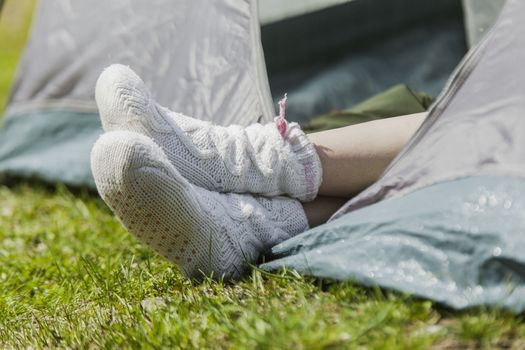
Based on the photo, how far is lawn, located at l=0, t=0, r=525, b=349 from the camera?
3.62 feet

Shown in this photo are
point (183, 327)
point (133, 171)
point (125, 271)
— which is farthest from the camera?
point (125, 271)

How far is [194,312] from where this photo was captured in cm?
131

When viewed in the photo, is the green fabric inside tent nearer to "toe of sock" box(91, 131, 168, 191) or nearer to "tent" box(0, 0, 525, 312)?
"tent" box(0, 0, 525, 312)

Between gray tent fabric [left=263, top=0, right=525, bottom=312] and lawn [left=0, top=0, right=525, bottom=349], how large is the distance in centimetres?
4

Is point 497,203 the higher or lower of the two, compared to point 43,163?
higher

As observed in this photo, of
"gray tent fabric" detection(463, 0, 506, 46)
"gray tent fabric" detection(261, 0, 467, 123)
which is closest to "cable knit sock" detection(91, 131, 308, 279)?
"gray tent fabric" detection(463, 0, 506, 46)

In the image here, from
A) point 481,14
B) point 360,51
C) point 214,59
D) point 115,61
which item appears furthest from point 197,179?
point 360,51

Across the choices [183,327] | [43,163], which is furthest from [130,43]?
[183,327]

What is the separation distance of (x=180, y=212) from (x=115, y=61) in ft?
3.22

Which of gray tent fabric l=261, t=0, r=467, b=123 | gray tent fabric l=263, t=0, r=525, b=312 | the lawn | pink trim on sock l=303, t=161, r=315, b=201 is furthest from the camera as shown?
gray tent fabric l=261, t=0, r=467, b=123

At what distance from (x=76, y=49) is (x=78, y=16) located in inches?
3.7

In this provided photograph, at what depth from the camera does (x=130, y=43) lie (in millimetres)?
2230

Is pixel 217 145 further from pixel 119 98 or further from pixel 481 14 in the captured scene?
pixel 481 14

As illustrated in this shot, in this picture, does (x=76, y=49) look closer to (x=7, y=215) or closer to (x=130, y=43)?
(x=130, y=43)
